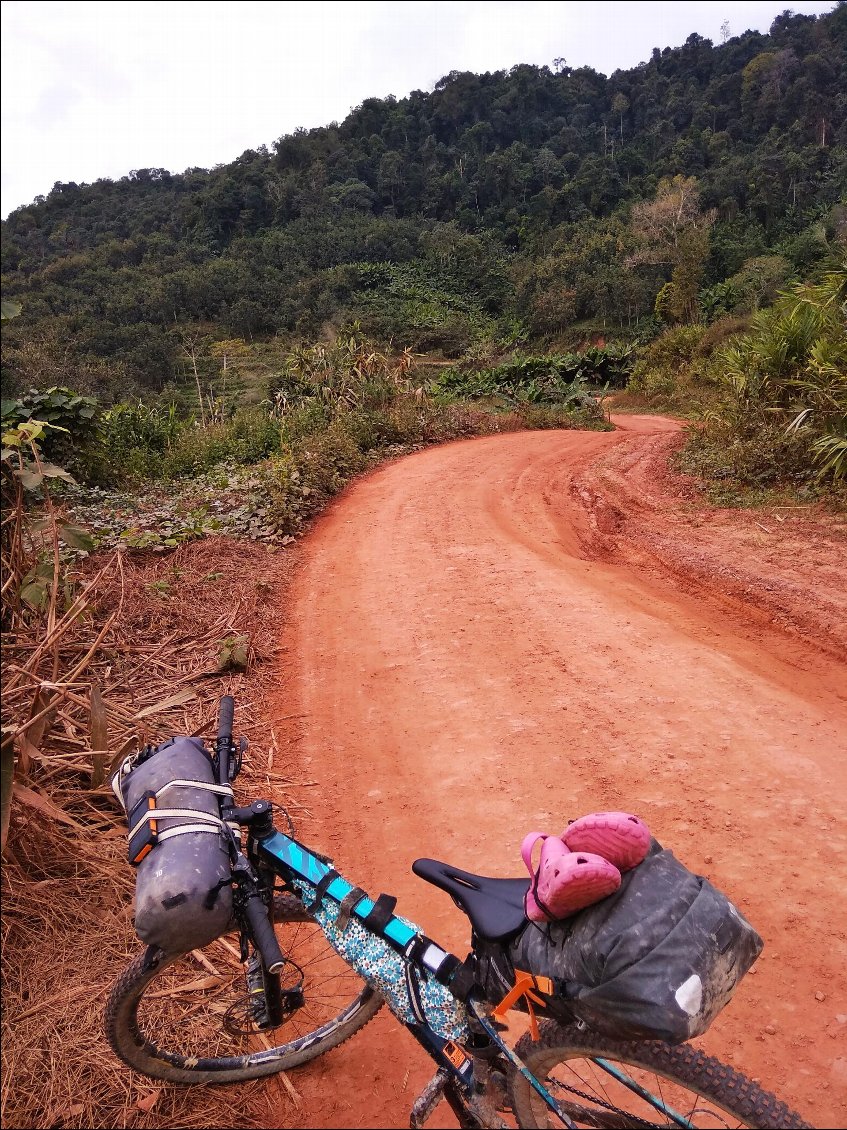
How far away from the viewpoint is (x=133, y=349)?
98.5 feet

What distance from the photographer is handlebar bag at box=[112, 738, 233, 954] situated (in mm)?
1588

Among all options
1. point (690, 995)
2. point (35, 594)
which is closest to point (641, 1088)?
point (690, 995)

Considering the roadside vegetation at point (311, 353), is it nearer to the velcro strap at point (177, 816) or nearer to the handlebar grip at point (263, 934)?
the velcro strap at point (177, 816)

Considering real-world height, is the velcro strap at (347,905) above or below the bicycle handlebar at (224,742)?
below

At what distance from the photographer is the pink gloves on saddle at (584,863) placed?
1.35 meters

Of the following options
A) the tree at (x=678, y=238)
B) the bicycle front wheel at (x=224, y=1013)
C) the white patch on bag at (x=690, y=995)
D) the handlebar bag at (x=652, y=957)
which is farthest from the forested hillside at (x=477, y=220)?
the white patch on bag at (x=690, y=995)

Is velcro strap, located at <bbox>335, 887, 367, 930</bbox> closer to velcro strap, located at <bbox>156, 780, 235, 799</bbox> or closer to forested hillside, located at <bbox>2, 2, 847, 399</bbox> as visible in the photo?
velcro strap, located at <bbox>156, 780, 235, 799</bbox>

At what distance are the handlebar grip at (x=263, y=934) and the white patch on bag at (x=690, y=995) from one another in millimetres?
865

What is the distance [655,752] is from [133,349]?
105 feet

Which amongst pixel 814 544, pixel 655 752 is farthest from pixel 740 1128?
pixel 814 544

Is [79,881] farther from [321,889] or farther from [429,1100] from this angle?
[429,1100]

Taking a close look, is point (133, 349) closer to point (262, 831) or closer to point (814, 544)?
point (814, 544)

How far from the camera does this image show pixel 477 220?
5991 centimetres

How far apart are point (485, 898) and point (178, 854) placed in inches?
29.4
